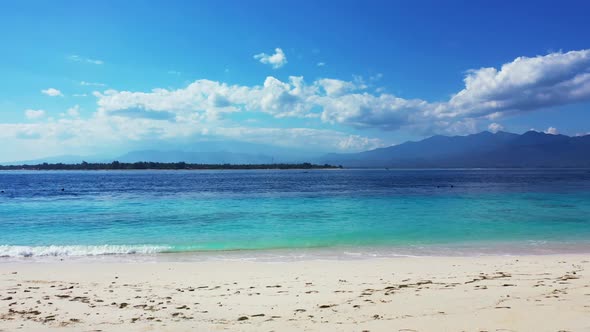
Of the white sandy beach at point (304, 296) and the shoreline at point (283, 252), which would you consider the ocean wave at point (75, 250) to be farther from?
the white sandy beach at point (304, 296)

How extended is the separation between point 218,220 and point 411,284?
16.8 m

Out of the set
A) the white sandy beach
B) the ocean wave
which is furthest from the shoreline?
the white sandy beach

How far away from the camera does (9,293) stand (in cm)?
887

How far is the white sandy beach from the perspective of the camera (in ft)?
21.6

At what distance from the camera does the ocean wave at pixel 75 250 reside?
48.7 feet

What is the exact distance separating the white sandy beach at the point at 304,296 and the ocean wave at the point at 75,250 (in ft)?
8.39

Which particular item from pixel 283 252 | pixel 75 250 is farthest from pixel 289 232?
pixel 75 250

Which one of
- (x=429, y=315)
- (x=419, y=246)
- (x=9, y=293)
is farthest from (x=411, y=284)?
(x=9, y=293)

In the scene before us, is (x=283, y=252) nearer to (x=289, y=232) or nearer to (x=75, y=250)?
(x=289, y=232)

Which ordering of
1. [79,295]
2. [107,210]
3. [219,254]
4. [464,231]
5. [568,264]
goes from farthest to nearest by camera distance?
[107,210]
[464,231]
[219,254]
[568,264]
[79,295]

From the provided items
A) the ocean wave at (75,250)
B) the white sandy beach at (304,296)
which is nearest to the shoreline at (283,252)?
the ocean wave at (75,250)

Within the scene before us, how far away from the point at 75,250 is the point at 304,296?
37.3ft

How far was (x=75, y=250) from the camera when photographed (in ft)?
50.2

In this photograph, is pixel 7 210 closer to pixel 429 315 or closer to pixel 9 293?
pixel 9 293
